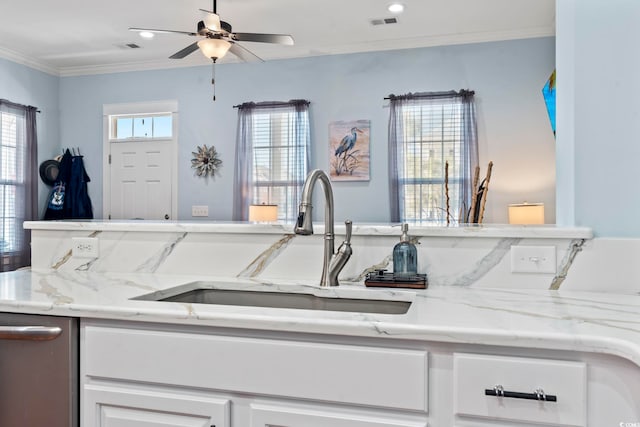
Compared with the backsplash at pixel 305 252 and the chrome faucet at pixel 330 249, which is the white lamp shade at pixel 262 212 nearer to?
the backsplash at pixel 305 252

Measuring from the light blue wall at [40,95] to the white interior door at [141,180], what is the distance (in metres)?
0.73

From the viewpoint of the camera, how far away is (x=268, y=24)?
465 cm

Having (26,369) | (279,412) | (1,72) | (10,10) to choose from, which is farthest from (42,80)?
(279,412)

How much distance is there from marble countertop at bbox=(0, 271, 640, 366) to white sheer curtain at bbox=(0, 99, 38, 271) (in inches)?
177

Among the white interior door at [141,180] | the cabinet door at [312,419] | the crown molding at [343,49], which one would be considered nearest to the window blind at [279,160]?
the crown molding at [343,49]

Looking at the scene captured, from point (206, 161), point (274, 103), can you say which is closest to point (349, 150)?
point (274, 103)

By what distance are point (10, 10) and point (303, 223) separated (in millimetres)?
4306

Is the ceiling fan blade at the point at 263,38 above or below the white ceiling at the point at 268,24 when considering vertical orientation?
below

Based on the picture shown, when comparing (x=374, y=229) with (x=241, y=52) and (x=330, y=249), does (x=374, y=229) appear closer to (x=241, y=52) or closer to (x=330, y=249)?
(x=330, y=249)

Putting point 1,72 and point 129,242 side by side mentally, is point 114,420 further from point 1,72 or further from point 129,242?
point 1,72

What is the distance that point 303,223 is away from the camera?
1.34 metres

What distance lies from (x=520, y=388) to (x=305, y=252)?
0.80 metres

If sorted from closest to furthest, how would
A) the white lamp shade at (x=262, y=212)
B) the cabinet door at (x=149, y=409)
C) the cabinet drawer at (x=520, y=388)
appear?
the cabinet drawer at (x=520, y=388) < the cabinet door at (x=149, y=409) < the white lamp shade at (x=262, y=212)

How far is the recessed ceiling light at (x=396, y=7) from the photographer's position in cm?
416
